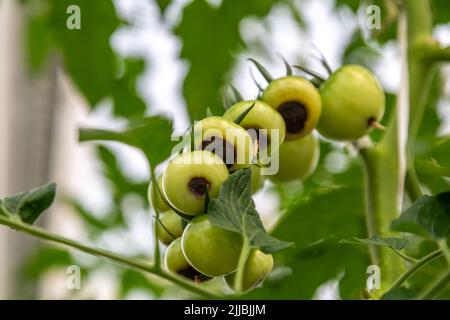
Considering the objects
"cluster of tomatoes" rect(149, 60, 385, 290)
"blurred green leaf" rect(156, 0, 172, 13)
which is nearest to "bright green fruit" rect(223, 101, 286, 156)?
"cluster of tomatoes" rect(149, 60, 385, 290)

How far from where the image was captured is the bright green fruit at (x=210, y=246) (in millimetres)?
401

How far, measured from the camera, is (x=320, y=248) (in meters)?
0.67

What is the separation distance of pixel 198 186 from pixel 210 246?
0.04 metres

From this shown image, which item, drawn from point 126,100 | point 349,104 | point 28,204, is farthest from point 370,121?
point 126,100

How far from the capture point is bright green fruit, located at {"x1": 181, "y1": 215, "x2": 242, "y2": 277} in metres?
0.40

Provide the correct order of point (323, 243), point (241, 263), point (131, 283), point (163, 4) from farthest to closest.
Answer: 1. point (131, 283)
2. point (163, 4)
3. point (323, 243)
4. point (241, 263)

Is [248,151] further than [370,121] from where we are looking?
No

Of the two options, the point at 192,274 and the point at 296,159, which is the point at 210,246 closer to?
the point at 192,274

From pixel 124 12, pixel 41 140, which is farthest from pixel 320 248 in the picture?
pixel 41 140

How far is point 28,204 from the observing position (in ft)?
1.38

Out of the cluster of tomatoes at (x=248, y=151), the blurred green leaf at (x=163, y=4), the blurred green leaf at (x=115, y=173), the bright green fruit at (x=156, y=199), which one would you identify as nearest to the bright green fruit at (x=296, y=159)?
the cluster of tomatoes at (x=248, y=151)

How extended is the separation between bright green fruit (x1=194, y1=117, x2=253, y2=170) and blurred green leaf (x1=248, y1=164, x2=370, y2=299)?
229mm

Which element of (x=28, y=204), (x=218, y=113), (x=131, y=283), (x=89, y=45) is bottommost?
(x=131, y=283)
